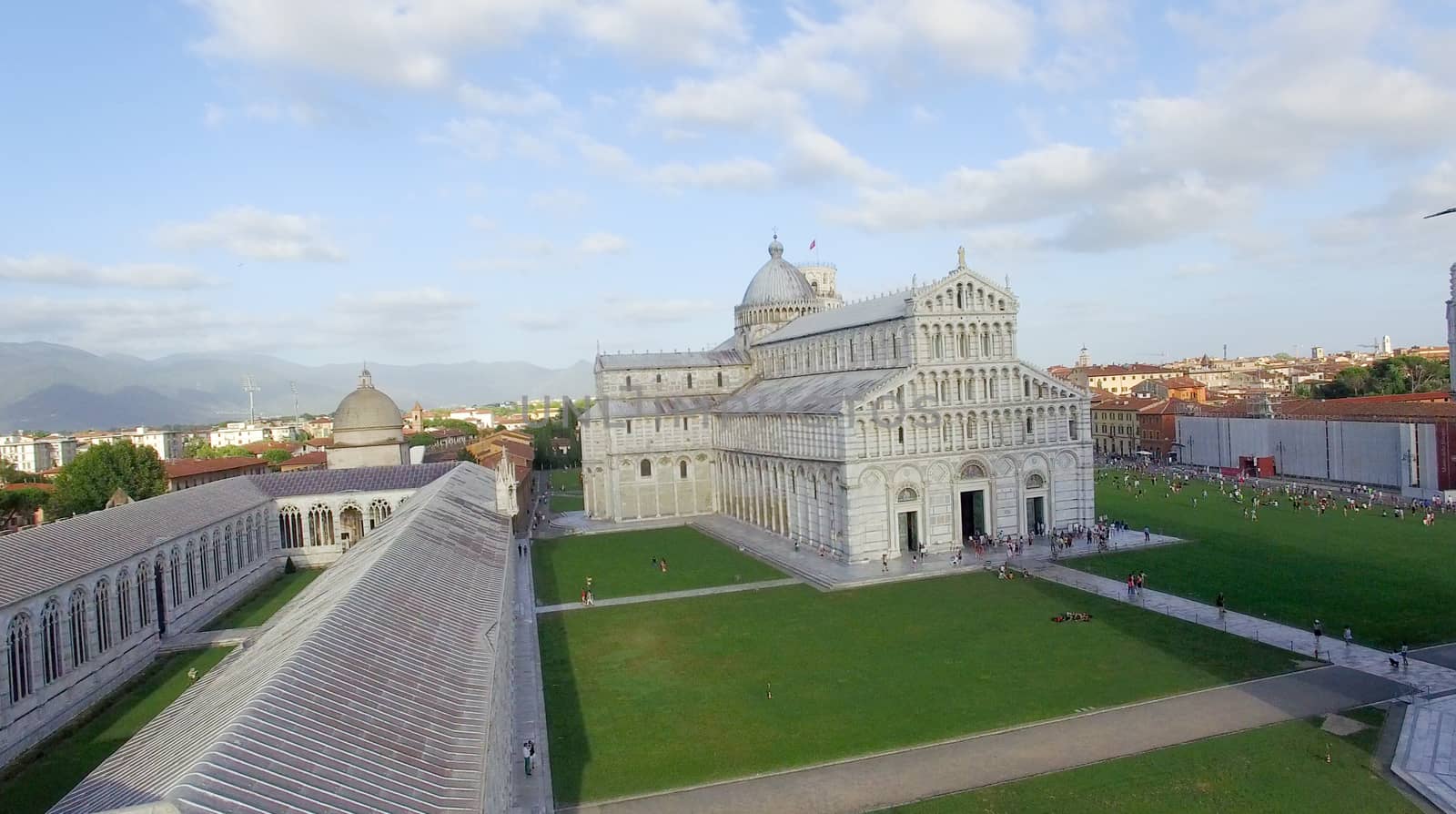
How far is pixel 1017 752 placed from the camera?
874 inches

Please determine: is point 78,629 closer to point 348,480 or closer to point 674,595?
point 674,595

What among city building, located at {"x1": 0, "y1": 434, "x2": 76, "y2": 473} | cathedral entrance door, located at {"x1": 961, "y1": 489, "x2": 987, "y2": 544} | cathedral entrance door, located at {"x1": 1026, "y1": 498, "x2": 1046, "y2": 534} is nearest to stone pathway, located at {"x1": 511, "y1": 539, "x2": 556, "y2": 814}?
cathedral entrance door, located at {"x1": 961, "y1": 489, "x2": 987, "y2": 544}

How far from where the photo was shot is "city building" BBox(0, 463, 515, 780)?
11.2 metres

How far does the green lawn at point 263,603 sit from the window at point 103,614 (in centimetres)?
586

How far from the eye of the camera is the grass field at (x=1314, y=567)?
1262 inches

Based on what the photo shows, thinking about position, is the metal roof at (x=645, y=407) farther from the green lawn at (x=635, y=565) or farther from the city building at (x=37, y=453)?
the city building at (x=37, y=453)

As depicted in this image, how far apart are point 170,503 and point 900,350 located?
37.4 metres

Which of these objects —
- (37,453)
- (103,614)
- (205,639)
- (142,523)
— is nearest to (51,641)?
(103,614)

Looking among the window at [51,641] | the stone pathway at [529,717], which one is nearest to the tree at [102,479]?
the window at [51,641]

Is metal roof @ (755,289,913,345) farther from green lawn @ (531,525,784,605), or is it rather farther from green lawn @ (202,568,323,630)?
green lawn @ (202,568,323,630)

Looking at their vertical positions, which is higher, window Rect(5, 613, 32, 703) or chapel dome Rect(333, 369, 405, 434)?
chapel dome Rect(333, 369, 405, 434)

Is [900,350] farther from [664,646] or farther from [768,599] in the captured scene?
[664,646]

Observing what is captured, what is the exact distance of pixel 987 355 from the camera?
5153 cm

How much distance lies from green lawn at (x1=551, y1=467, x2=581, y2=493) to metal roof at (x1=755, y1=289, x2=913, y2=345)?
94.8ft
